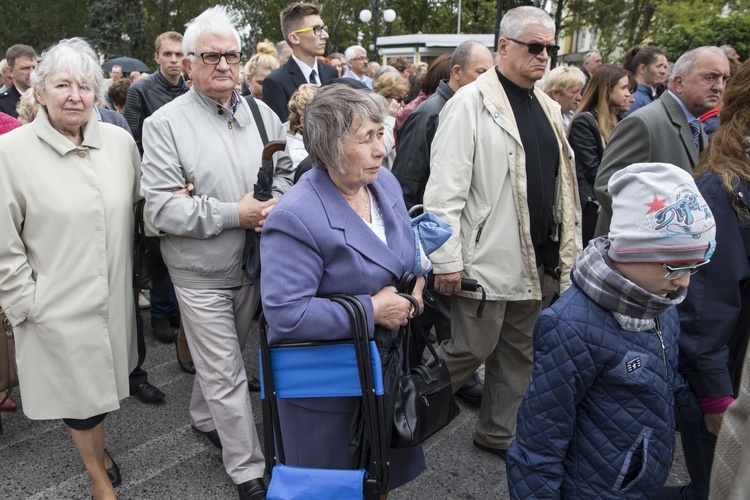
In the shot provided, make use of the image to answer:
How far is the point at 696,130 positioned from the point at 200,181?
2.76 metres

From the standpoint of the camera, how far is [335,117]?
2.30 m

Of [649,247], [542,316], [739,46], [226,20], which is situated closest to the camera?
[649,247]

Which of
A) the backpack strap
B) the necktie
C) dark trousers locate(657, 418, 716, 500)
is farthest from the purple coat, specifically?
the necktie

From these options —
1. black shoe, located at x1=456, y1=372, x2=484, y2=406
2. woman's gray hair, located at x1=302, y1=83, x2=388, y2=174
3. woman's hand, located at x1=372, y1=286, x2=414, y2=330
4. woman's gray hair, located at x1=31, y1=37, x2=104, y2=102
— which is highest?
woman's gray hair, located at x1=31, y1=37, x2=104, y2=102

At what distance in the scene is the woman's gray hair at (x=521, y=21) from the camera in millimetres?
3295

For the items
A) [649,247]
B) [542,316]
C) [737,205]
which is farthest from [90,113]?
[737,205]

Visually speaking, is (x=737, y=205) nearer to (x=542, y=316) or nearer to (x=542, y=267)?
(x=542, y=316)

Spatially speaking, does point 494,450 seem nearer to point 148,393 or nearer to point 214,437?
point 214,437

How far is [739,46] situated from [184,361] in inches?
513

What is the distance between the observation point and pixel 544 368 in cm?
200

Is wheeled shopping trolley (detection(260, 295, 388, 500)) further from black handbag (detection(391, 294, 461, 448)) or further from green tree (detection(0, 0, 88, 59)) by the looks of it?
green tree (detection(0, 0, 88, 59))

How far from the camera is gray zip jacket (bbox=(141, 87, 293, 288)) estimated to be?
298 cm

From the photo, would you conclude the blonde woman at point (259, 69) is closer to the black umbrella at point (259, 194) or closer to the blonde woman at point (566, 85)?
the blonde woman at point (566, 85)

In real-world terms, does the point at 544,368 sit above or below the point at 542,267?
above
